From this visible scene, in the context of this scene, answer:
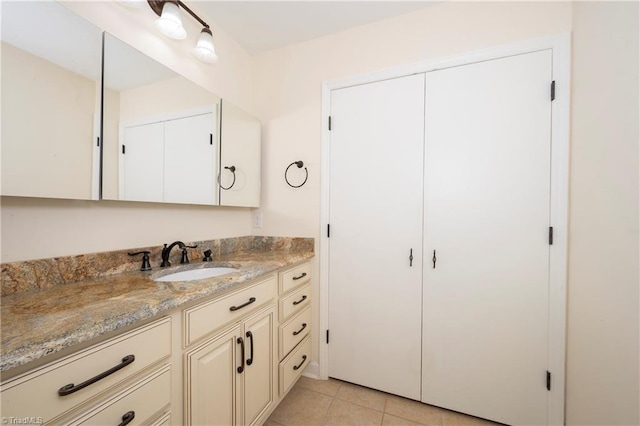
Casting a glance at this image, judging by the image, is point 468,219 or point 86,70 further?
point 468,219

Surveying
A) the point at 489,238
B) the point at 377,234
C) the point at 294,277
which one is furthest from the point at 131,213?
the point at 489,238

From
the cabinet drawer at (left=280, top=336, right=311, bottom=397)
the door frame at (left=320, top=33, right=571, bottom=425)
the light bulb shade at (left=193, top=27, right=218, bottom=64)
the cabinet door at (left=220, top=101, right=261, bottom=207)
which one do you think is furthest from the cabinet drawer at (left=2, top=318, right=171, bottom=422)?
the door frame at (left=320, top=33, right=571, bottom=425)

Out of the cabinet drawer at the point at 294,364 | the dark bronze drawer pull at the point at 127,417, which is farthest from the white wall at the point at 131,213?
the cabinet drawer at the point at 294,364

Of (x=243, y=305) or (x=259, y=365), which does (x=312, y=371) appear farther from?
(x=243, y=305)

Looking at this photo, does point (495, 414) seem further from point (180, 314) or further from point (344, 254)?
point (180, 314)

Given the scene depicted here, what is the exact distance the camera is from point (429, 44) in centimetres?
162

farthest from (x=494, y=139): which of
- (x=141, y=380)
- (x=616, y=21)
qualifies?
(x=141, y=380)

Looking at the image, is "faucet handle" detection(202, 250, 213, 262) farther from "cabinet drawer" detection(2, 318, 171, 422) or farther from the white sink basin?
"cabinet drawer" detection(2, 318, 171, 422)

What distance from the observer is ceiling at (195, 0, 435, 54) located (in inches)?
63.4

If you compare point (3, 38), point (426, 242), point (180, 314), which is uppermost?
point (3, 38)

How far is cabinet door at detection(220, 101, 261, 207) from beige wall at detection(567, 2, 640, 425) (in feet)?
6.43

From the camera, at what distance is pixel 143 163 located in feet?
4.20

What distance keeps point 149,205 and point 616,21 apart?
89.1 inches

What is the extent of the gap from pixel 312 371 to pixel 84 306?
158 cm
